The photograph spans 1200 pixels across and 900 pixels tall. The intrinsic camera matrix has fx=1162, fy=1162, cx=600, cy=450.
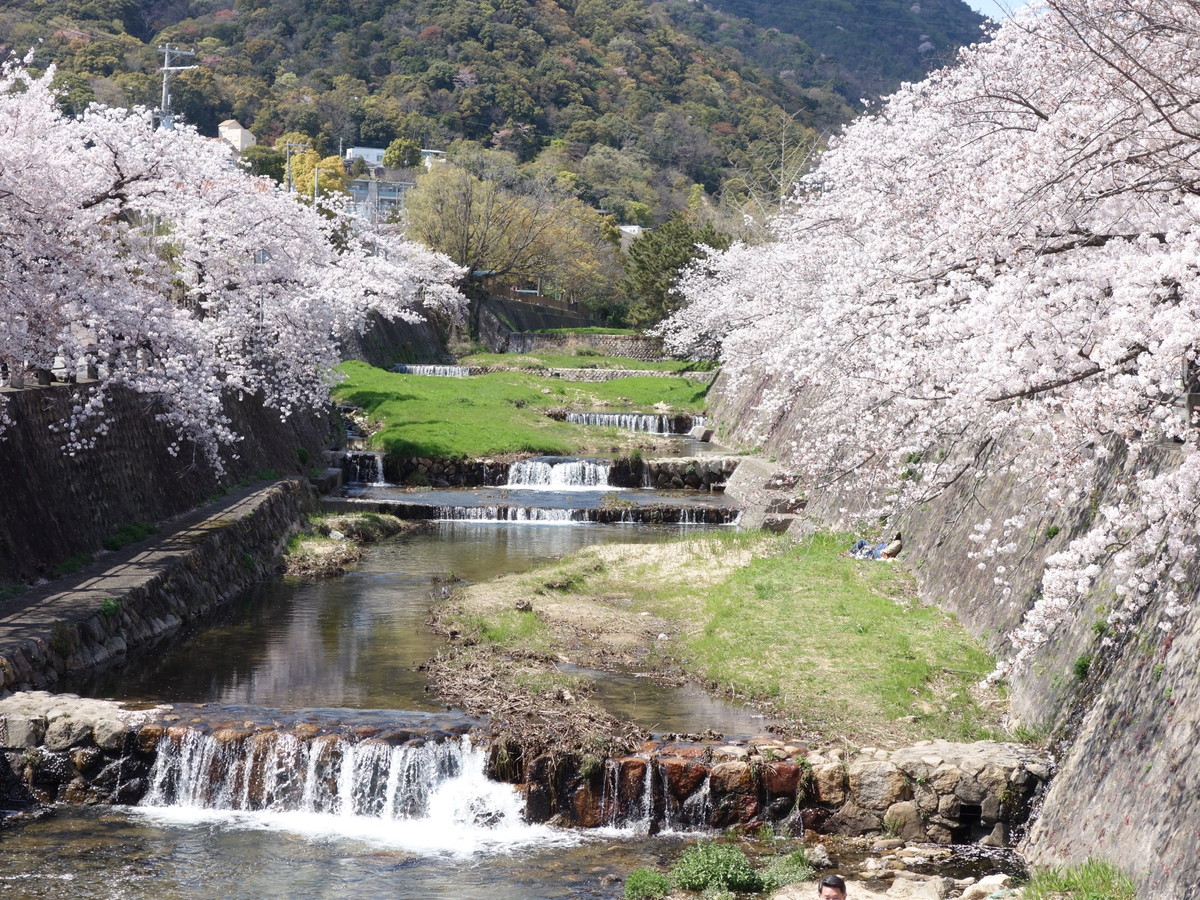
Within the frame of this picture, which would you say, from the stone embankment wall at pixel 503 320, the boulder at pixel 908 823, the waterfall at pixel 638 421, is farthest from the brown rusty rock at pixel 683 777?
the stone embankment wall at pixel 503 320

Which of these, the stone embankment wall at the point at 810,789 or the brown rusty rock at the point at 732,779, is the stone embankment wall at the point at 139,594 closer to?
the stone embankment wall at the point at 810,789

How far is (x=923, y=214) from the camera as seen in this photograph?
13.8 m

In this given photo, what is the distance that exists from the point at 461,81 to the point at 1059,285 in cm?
12012

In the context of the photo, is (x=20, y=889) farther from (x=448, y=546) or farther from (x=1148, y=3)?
(x=448, y=546)

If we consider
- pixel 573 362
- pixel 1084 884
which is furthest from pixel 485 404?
pixel 1084 884

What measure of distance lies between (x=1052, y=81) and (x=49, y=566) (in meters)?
14.6

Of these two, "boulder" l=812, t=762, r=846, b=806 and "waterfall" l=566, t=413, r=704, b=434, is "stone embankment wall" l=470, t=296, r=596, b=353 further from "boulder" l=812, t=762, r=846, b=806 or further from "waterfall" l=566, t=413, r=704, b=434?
"boulder" l=812, t=762, r=846, b=806

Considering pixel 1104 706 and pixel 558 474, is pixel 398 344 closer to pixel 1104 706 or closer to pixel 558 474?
pixel 558 474

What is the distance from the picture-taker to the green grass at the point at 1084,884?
25.3 feet

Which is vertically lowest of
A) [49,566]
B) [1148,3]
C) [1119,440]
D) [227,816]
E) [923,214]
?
[227,816]

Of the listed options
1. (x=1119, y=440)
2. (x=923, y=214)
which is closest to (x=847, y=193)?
(x=923, y=214)

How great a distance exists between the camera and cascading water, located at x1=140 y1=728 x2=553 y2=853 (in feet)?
38.2

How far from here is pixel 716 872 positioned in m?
9.66

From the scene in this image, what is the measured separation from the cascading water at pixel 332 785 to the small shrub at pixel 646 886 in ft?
7.09
